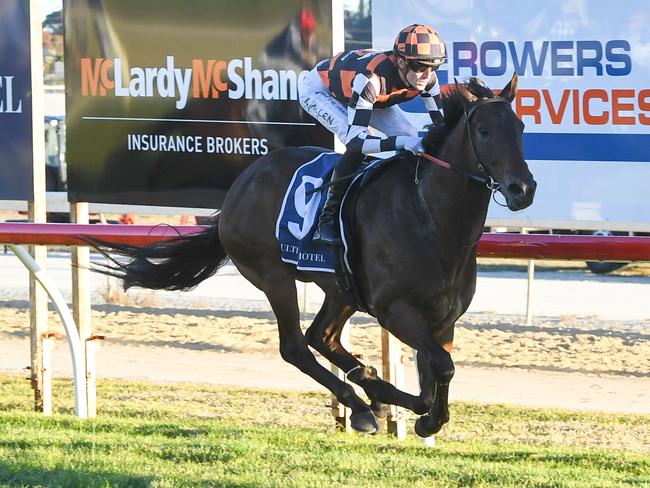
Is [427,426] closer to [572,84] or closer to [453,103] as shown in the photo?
[453,103]

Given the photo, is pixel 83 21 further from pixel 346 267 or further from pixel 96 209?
pixel 346 267

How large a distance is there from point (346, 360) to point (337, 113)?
122 centimetres

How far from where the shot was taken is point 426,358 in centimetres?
506

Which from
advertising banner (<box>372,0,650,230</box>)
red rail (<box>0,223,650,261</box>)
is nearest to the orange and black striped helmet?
red rail (<box>0,223,650,261</box>)

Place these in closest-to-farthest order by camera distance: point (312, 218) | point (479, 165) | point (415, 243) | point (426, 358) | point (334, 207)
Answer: point (479, 165)
point (426, 358)
point (415, 243)
point (334, 207)
point (312, 218)

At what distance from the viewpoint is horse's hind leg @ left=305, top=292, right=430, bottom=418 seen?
535 cm

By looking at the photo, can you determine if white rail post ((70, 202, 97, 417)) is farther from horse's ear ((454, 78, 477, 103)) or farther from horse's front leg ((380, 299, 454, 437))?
horse's ear ((454, 78, 477, 103))

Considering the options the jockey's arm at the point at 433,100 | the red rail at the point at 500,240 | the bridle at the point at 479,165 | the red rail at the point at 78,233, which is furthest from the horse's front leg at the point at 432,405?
the red rail at the point at 78,233

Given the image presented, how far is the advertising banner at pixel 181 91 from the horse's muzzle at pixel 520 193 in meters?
2.71

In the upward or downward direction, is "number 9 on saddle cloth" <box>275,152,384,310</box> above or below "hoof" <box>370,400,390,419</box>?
above

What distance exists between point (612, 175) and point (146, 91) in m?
2.84

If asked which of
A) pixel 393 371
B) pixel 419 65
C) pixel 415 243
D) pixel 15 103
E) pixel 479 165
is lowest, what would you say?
pixel 393 371

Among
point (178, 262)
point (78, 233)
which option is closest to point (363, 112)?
point (178, 262)

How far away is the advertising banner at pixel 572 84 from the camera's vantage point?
6.67 metres
